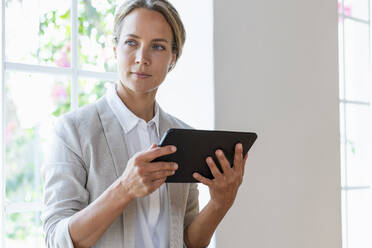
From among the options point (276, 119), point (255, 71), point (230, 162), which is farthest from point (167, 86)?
point (230, 162)

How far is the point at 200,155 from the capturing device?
4.32ft

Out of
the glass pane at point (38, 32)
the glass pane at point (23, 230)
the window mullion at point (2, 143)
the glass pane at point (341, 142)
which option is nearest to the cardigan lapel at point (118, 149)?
the window mullion at point (2, 143)

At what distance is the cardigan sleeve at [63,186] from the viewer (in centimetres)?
127

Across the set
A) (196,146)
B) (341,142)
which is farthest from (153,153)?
(341,142)

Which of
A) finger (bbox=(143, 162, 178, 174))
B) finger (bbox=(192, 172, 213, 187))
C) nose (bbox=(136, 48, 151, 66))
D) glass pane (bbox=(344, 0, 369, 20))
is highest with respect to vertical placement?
glass pane (bbox=(344, 0, 369, 20))

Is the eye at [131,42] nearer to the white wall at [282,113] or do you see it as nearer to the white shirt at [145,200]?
the white shirt at [145,200]

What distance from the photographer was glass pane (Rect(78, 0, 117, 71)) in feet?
7.05

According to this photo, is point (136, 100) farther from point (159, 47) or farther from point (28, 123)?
point (28, 123)

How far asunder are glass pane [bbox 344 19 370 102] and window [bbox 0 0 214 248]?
1.76 metres

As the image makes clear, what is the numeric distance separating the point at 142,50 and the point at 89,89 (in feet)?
2.69

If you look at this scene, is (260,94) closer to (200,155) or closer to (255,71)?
(255,71)

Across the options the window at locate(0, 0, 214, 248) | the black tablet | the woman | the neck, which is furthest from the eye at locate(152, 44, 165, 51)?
the window at locate(0, 0, 214, 248)

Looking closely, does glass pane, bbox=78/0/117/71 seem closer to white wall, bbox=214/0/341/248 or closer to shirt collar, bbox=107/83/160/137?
white wall, bbox=214/0/341/248

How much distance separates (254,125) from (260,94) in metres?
0.17
